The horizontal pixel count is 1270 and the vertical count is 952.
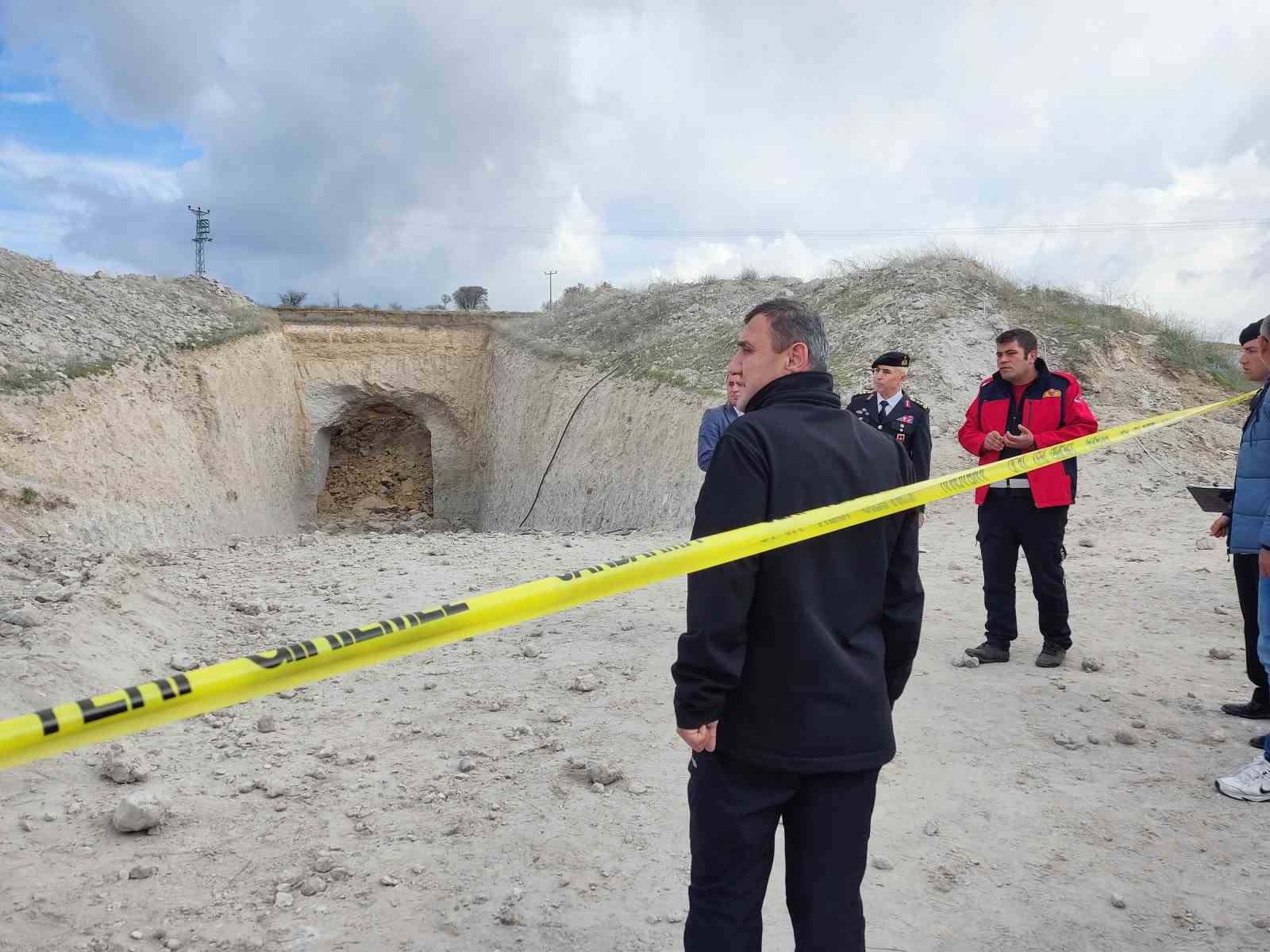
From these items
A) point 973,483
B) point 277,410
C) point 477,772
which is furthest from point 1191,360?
point 277,410

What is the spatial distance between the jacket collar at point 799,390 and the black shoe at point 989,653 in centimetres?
390

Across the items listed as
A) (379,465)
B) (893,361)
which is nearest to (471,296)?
(379,465)

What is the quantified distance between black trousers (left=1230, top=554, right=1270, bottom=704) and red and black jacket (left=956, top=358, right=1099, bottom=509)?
1.03 metres

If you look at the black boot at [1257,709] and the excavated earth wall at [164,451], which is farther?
the excavated earth wall at [164,451]

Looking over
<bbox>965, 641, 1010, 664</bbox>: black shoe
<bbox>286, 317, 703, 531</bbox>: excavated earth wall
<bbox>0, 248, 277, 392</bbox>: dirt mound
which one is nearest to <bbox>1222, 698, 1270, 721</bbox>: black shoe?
<bbox>965, 641, 1010, 664</bbox>: black shoe

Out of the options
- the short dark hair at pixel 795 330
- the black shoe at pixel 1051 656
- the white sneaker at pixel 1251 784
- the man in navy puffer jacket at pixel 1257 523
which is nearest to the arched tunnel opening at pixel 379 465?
the black shoe at pixel 1051 656

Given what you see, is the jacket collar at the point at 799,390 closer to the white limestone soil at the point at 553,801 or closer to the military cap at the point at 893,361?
the white limestone soil at the point at 553,801

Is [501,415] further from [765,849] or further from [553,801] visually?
[765,849]

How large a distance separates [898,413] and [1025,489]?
3.44 feet

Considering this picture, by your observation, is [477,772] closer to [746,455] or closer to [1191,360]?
[746,455]

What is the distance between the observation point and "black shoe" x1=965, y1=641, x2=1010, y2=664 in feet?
18.2

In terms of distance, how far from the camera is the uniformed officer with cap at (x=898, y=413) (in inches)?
236

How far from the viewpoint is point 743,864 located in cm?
212

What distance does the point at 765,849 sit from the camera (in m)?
2.16
